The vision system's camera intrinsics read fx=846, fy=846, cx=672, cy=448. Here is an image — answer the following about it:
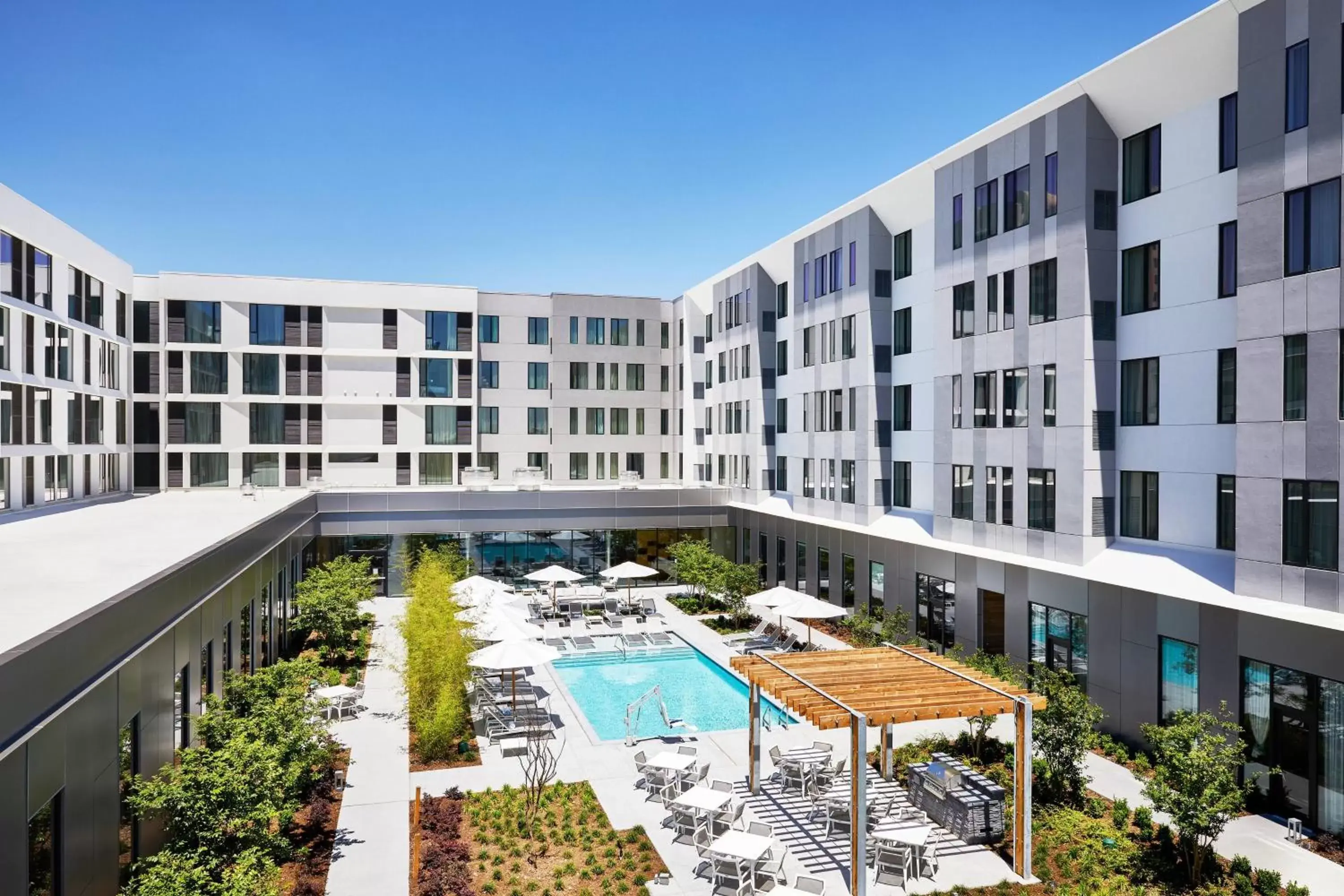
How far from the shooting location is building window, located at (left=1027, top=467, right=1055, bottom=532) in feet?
68.4

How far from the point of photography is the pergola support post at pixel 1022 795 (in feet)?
42.9

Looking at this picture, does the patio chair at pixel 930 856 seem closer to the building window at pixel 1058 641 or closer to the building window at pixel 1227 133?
the building window at pixel 1058 641

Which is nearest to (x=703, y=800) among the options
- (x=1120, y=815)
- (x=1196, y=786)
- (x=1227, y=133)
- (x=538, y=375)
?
(x=1120, y=815)

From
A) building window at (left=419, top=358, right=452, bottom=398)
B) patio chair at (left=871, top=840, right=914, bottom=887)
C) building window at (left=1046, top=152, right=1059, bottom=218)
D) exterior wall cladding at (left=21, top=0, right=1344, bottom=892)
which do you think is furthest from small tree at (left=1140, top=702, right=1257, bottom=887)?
building window at (left=419, top=358, right=452, bottom=398)

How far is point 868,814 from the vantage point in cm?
1488

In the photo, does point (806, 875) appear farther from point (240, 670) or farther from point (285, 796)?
point (240, 670)

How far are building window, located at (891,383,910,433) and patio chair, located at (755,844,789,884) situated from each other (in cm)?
1774

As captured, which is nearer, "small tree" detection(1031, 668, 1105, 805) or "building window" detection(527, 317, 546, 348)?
"small tree" detection(1031, 668, 1105, 805)

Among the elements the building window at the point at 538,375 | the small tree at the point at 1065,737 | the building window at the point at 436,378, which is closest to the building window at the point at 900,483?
the small tree at the point at 1065,737

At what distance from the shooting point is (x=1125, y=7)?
19.9m

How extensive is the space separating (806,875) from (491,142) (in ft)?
101

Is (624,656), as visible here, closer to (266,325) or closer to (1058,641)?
(1058,641)

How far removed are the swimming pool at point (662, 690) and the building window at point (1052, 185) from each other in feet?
46.4

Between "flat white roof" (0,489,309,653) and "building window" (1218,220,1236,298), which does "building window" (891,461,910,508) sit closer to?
"building window" (1218,220,1236,298)
